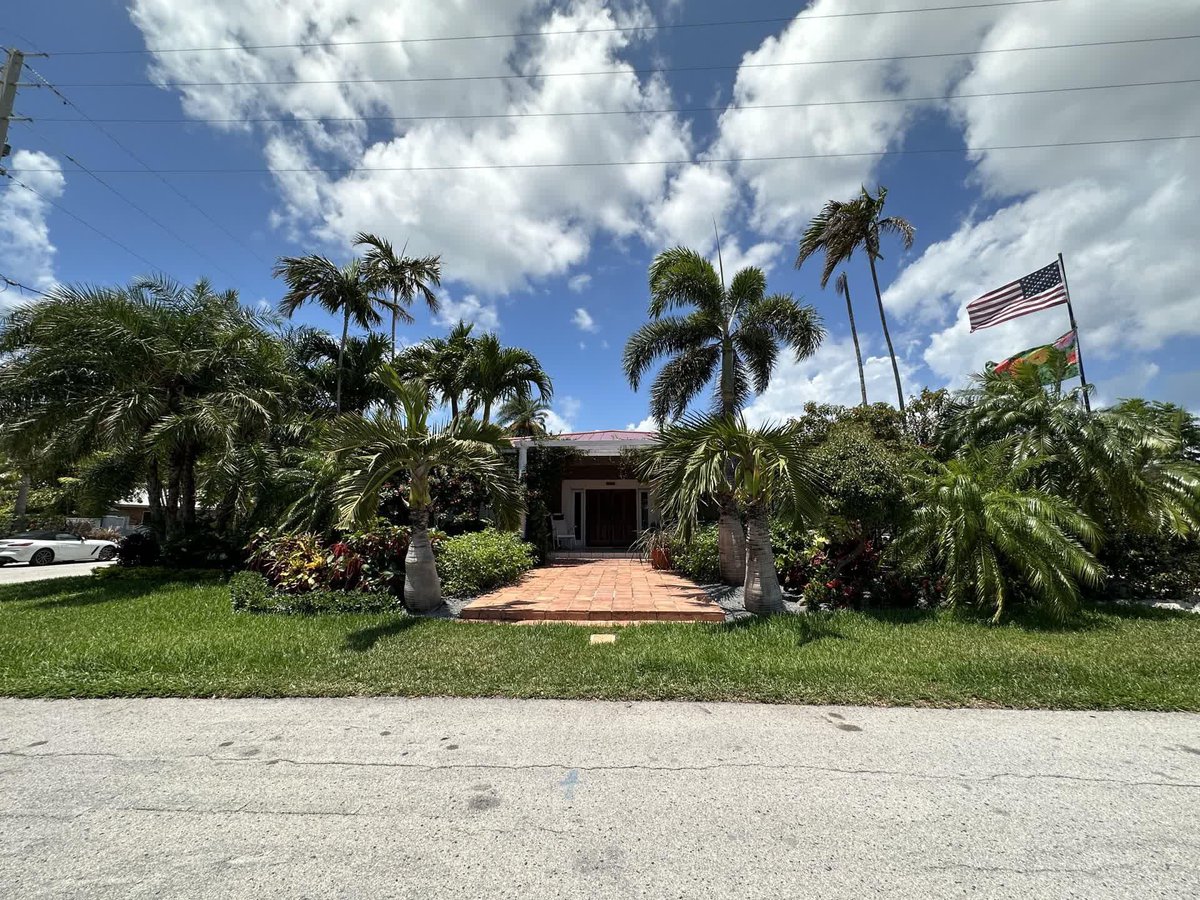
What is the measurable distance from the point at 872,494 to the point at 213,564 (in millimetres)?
13281

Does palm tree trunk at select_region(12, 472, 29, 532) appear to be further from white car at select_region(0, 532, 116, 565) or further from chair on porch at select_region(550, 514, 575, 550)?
chair on porch at select_region(550, 514, 575, 550)

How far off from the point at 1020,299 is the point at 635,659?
15.4m

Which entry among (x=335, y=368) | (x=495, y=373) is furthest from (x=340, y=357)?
(x=495, y=373)

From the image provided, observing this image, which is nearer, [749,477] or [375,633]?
[375,633]

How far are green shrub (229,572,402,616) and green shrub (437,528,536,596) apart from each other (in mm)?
1186

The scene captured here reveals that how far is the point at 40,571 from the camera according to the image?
15789mm

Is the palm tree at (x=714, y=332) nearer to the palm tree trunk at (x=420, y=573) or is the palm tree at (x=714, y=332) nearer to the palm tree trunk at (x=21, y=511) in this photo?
the palm tree trunk at (x=420, y=573)

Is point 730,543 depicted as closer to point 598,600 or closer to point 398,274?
point 598,600

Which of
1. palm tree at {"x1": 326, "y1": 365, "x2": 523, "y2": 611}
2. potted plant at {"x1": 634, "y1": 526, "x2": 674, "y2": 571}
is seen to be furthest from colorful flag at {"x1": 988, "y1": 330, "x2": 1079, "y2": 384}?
palm tree at {"x1": 326, "y1": 365, "x2": 523, "y2": 611}

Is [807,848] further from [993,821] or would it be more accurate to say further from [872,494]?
[872,494]

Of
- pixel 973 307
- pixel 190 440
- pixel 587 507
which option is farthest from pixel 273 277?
pixel 973 307

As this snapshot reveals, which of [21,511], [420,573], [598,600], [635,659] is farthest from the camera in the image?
[21,511]

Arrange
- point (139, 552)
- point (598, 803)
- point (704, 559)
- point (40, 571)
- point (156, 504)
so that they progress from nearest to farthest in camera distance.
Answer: point (598, 803) → point (704, 559) → point (139, 552) → point (156, 504) → point (40, 571)

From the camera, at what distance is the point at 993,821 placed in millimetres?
2549
